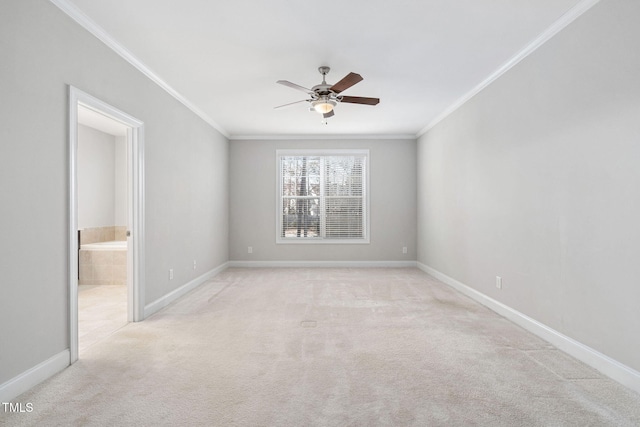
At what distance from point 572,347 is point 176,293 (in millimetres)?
4147

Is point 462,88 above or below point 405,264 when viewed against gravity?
above

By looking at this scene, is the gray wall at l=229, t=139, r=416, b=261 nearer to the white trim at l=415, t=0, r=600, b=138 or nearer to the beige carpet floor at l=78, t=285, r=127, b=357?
the white trim at l=415, t=0, r=600, b=138

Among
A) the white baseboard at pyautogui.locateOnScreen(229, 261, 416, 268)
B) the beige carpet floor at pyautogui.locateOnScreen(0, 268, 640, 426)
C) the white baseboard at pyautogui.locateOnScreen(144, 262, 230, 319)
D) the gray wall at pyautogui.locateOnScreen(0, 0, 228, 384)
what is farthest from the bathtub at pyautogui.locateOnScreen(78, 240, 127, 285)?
the gray wall at pyautogui.locateOnScreen(0, 0, 228, 384)

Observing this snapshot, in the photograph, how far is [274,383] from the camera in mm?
2301

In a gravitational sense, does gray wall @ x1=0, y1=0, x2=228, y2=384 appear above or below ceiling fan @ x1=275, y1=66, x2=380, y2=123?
below

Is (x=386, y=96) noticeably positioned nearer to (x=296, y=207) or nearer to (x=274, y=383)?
(x=296, y=207)

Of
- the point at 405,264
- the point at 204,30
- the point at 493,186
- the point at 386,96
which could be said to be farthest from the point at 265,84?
the point at 405,264

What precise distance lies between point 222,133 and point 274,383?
5.26m

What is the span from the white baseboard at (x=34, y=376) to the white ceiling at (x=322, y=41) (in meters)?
2.45

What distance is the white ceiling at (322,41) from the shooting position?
8.62 feet

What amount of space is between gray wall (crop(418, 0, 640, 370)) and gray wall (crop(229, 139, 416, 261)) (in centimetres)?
262

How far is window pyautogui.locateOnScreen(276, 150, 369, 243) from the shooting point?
722 cm

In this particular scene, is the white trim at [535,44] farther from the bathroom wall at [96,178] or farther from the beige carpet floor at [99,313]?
the bathroom wall at [96,178]

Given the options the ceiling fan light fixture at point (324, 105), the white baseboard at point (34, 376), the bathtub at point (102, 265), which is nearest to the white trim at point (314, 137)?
the bathtub at point (102, 265)
